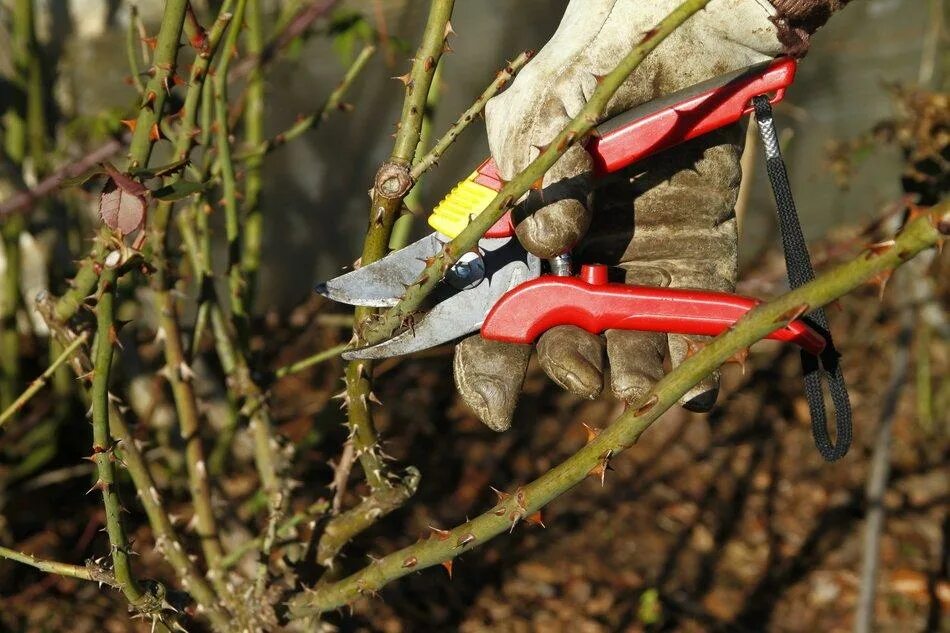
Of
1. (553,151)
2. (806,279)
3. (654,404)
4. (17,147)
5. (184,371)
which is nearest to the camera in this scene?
(553,151)

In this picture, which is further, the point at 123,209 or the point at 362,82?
the point at 362,82

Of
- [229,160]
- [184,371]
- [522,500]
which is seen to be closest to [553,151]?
[522,500]

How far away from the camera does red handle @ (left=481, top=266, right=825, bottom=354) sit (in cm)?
161

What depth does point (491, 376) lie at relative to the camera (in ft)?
5.37

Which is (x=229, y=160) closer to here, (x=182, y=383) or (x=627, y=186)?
(x=182, y=383)

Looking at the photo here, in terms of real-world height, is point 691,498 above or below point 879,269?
below

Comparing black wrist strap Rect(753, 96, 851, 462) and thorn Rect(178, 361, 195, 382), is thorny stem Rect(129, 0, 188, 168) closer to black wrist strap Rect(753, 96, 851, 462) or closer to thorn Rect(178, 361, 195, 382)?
thorn Rect(178, 361, 195, 382)

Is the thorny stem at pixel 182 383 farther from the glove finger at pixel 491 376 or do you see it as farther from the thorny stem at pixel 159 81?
the glove finger at pixel 491 376

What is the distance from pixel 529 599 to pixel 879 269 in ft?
8.60

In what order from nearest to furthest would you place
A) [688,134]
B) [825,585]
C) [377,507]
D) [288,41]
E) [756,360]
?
[688,134]
[377,507]
[288,41]
[825,585]
[756,360]

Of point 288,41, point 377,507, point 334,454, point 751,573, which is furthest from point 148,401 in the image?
point 751,573

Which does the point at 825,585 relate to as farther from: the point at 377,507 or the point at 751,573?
the point at 377,507

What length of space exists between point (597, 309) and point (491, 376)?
0.20 metres

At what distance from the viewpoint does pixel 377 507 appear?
7.02 ft
